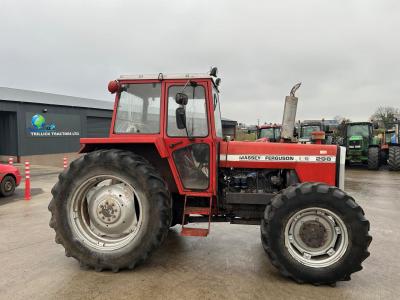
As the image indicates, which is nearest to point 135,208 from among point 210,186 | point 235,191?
point 210,186

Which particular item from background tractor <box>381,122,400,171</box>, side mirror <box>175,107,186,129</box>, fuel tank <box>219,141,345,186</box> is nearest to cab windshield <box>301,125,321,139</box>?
background tractor <box>381,122,400,171</box>

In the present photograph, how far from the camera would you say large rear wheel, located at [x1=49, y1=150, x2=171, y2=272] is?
360 cm

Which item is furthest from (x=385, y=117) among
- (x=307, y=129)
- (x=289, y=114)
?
(x=289, y=114)

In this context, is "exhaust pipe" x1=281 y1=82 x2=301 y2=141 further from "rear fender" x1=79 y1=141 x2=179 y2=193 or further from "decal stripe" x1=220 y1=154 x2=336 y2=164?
"rear fender" x1=79 y1=141 x2=179 y2=193

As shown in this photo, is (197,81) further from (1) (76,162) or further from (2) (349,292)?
(2) (349,292)

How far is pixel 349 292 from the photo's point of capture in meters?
3.23

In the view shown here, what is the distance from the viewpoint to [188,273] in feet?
12.0

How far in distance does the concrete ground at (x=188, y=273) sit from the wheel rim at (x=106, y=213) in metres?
0.37

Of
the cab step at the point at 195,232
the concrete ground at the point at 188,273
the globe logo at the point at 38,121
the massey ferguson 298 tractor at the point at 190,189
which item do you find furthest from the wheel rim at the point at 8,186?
the globe logo at the point at 38,121

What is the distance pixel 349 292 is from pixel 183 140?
2.37 meters

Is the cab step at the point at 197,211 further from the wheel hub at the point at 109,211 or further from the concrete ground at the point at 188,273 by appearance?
the wheel hub at the point at 109,211

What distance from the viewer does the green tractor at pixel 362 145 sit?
1519 centimetres

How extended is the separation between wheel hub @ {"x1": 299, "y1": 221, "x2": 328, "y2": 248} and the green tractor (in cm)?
1342

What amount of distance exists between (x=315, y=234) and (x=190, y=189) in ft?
4.92
